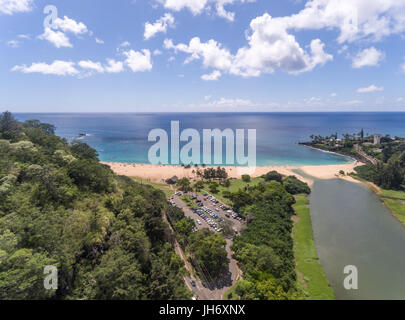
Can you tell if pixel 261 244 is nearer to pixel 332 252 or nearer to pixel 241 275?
pixel 241 275

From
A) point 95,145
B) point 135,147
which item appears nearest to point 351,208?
point 135,147

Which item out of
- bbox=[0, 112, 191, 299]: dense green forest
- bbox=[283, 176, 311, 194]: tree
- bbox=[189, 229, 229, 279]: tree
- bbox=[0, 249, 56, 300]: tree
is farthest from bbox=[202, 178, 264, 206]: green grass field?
bbox=[0, 249, 56, 300]: tree

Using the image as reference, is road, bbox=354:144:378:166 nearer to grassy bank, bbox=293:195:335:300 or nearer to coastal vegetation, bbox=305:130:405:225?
coastal vegetation, bbox=305:130:405:225

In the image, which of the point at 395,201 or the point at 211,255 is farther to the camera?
the point at 395,201

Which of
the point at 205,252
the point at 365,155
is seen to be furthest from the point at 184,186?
the point at 365,155

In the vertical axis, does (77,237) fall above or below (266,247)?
above

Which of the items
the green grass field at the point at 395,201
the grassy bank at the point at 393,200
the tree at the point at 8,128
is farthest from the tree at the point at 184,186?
the green grass field at the point at 395,201

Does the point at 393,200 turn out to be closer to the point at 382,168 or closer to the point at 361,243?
the point at 382,168
